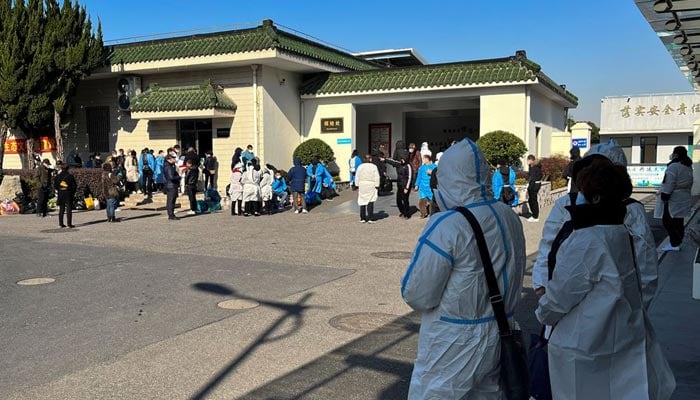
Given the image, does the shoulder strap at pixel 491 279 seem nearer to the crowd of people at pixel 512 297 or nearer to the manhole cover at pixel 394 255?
the crowd of people at pixel 512 297

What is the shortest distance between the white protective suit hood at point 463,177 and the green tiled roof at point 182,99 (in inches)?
727

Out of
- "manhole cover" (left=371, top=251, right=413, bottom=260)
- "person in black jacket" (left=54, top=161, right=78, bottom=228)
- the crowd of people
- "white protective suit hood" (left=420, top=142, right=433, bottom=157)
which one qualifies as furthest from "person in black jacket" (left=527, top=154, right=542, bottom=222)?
the crowd of people

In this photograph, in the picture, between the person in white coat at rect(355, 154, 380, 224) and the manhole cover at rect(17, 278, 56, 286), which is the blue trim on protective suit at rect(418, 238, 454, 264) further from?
the person in white coat at rect(355, 154, 380, 224)

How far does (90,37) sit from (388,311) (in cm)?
2015

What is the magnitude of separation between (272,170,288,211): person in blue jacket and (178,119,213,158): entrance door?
5573 mm

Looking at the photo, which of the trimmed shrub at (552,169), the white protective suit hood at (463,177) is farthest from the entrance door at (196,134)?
the white protective suit hood at (463,177)

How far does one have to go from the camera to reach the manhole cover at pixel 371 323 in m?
6.18

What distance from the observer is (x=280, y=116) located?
2216cm

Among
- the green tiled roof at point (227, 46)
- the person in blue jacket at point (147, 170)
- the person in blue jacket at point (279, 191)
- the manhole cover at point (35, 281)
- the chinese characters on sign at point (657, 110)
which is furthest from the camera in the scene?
the chinese characters on sign at point (657, 110)

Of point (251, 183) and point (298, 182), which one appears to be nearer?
point (251, 183)

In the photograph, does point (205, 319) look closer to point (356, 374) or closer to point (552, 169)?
point (356, 374)

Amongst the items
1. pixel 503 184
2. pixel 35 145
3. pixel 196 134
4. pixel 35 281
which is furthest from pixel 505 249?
pixel 35 145

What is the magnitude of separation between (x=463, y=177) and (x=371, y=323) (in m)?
3.82

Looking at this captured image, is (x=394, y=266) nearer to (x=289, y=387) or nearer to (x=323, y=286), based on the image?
(x=323, y=286)
